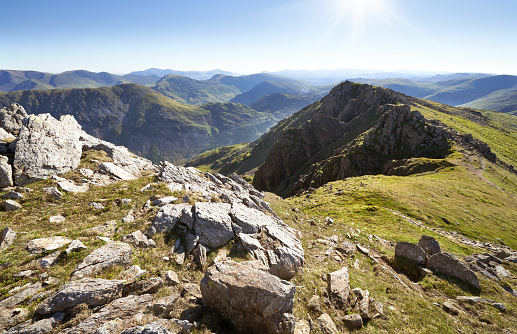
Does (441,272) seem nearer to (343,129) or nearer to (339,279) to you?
(339,279)

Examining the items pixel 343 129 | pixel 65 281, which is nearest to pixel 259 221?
pixel 65 281

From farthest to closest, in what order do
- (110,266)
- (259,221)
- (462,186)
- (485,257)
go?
(462,186), (485,257), (259,221), (110,266)

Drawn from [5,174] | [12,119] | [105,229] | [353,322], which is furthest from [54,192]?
[353,322]

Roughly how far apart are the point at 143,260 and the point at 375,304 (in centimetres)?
1850

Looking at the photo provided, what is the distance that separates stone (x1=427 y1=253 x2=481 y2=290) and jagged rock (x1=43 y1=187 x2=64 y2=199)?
1580 inches

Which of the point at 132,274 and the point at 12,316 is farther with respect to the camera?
the point at 132,274

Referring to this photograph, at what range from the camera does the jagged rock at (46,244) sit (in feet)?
45.2

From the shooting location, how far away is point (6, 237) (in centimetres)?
1423

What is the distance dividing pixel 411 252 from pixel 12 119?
54.9 m

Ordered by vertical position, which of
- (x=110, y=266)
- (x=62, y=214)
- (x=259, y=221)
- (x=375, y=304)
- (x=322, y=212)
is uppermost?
(x=62, y=214)

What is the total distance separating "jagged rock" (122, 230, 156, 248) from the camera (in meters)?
16.0

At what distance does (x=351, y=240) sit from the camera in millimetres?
30688

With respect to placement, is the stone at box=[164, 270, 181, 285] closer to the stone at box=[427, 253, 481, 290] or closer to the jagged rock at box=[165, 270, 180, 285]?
the jagged rock at box=[165, 270, 180, 285]

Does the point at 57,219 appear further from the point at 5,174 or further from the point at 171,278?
the point at 171,278
